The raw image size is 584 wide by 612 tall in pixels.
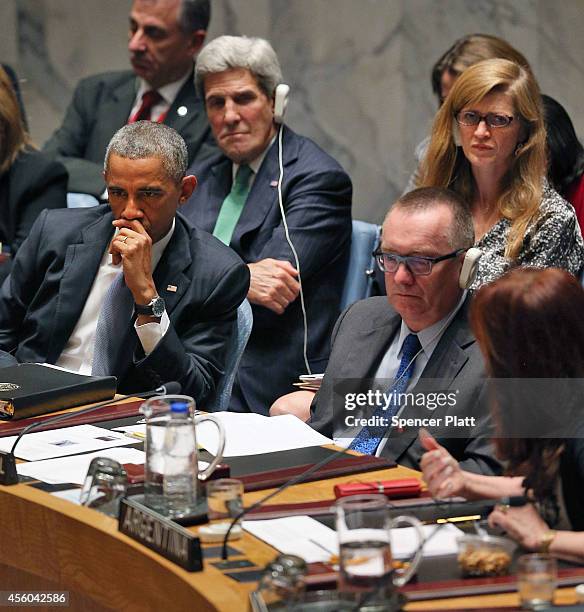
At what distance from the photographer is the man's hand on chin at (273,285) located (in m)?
4.16

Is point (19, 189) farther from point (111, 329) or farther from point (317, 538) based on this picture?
point (317, 538)

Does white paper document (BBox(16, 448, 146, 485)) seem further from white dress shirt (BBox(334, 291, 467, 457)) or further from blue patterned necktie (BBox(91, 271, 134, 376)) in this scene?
blue patterned necktie (BBox(91, 271, 134, 376))

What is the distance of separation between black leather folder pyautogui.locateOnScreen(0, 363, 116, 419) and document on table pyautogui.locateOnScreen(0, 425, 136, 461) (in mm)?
130

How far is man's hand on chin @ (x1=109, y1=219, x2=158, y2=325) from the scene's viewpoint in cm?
340

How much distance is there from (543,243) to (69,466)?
1.69m

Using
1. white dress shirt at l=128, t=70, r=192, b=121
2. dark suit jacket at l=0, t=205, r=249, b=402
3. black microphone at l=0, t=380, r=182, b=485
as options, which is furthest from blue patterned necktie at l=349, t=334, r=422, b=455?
white dress shirt at l=128, t=70, r=192, b=121

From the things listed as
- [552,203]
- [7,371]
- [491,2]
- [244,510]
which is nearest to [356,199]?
[491,2]

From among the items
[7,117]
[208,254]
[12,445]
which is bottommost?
[12,445]

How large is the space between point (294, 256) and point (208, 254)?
72 centimetres

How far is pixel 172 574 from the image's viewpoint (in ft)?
6.43

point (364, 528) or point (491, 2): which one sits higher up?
point (491, 2)

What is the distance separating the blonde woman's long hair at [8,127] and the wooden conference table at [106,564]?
2.42 metres

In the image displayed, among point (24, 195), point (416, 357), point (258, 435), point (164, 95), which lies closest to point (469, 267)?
point (416, 357)

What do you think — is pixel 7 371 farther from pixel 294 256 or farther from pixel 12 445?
pixel 294 256
